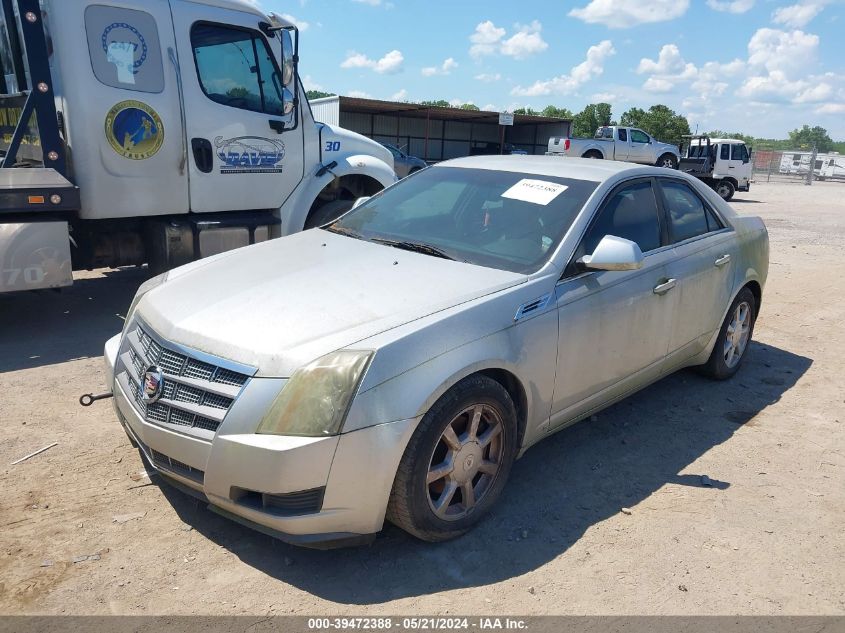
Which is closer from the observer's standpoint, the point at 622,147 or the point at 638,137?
the point at 622,147

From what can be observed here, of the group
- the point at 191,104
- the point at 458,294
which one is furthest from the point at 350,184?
the point at 458,294

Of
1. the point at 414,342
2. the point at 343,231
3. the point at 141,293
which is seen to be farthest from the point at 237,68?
the point at 414,342

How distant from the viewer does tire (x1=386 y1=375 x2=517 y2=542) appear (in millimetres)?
2766

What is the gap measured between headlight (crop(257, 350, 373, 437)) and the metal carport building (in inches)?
1136

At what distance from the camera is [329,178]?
7.25 meters

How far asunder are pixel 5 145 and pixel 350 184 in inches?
133

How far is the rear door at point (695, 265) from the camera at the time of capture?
4332mm

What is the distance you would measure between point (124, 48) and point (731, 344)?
18.4 feet

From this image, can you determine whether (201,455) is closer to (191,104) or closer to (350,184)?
(191,104)

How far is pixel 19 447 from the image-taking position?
376 cm

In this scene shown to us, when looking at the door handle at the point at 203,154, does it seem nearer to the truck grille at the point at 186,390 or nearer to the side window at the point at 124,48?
the side window at the point at 124,48

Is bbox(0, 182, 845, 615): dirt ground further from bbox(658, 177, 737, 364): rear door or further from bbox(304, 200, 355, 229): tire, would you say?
bbox(304, 200, 355, 229): tire

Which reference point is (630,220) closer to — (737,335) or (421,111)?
(737,335)

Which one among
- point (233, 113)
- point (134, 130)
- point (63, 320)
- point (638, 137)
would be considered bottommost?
point (63, 320)
